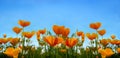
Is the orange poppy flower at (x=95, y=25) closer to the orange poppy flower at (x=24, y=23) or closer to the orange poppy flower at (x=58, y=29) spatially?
the orange poppy flower at (x=24, y=23)

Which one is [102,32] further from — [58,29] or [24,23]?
[58,29]

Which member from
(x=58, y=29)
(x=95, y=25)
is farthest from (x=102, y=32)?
(x=58, y=29)

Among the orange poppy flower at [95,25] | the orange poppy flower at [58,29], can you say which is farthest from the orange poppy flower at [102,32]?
the orange poppy flower at [58,29]

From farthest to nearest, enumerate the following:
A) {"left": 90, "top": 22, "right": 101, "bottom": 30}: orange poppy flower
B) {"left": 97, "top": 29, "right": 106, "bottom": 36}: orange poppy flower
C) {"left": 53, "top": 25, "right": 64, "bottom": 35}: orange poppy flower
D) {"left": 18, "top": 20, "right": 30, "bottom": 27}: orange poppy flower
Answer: {"left": 97, "top": 29, "right": 106, "bottom": 36}: orange poppy flower, {"left": 90, "top": 22, "right": 101, "bottom": 30}: orange poppy flower, {"left": 18, "top": 20, "right": 30, "bottom": 27}: orange poppy flower, {"left": 53, "top": 25, "right": 64, "bottom": 35}: orange poppy flower

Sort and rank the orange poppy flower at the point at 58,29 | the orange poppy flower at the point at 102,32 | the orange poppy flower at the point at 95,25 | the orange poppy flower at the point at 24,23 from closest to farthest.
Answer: the orange poppy flower at the point at 58,29, the orange poppy flower at the point at 24,23, the orange poppy flower at the point at 95,25, the orange poppy flower at the point at 102,32

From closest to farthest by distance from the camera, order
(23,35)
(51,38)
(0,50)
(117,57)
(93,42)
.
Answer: (51,38)
(23,35)
(93,42)
(117,57)
(0,50)

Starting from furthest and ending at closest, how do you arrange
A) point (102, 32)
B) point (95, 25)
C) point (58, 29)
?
point (102, 32), point (95, 25), point (58, 29)

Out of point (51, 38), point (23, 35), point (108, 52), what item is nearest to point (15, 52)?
point (51, 38)

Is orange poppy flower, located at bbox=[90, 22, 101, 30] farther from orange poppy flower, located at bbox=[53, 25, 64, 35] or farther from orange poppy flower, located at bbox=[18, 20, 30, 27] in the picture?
orange poppy flower, located at bbox=[53, 25, 64, 35]

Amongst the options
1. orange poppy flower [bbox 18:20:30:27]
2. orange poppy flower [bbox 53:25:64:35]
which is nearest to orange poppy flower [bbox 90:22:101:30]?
orange poppy flower [bbox 18:20:30:27]

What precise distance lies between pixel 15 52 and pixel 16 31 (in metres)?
3.74

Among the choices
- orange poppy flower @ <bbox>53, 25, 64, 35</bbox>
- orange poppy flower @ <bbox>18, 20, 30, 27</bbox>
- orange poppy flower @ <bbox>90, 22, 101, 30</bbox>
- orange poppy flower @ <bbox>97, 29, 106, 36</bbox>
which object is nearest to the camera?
orange poppy flower @ <bbox>53, 25, 64, 35</bbox>

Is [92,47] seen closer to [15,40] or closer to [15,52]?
[15,40]

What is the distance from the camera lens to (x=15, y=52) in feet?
11.3
